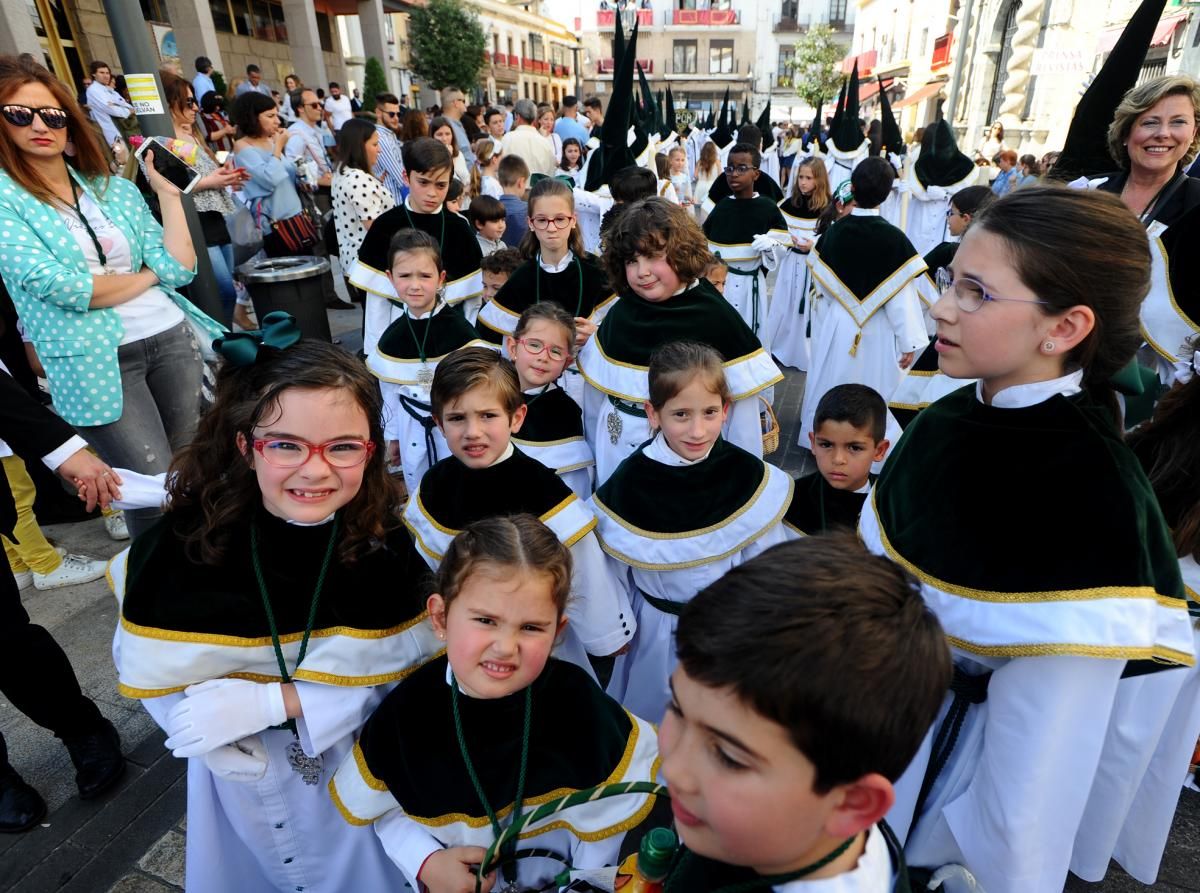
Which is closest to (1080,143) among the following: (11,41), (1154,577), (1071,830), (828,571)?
(1154,577)

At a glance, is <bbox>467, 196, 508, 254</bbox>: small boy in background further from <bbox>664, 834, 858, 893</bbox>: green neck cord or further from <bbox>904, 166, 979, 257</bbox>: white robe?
<bbox>904, 166, 979, 257</bbox>: white robe

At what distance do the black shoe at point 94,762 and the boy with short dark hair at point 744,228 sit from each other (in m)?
5.04

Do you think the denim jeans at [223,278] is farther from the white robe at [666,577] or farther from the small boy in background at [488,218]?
the white robe at [666,577]

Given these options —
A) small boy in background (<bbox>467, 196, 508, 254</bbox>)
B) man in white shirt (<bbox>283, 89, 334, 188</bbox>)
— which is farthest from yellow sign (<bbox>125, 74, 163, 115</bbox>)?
man in white shirt (<bbox>283, 89, 334, 188</bbox>)

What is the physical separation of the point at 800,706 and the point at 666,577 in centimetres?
163

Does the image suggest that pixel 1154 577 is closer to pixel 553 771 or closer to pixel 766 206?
pixel 553 771

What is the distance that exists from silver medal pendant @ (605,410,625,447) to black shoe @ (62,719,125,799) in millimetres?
2291

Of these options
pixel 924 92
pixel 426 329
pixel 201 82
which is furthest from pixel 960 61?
pixel 426 329

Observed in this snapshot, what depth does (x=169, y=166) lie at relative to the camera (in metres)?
3.36

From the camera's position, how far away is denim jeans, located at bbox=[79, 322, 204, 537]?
3.07 metres

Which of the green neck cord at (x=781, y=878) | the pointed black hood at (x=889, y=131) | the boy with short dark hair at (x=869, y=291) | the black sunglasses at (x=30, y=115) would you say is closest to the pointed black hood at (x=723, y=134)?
the pointed black hood at (x=889, y=131)

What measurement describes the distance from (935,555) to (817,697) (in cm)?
88

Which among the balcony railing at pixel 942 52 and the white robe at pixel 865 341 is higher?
the balcony railing at pixel 942 52

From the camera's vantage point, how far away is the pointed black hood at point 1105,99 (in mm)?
3137
